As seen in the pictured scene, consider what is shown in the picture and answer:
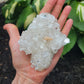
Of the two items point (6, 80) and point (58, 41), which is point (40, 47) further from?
point (6, 80)

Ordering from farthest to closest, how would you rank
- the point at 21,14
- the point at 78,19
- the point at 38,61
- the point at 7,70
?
the point at 21,14, the point at 7,70, the point at 78,19, the point at 38,61

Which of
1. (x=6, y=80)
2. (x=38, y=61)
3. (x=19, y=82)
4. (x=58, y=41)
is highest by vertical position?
(x=58, y=41)

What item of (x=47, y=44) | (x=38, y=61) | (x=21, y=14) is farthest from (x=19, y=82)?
(x=21, y=14)

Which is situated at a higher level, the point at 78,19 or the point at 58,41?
the point at 58,41

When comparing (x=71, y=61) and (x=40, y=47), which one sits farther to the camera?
(x=71, y=61)

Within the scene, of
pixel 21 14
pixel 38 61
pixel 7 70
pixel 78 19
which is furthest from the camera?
pixel 21 14

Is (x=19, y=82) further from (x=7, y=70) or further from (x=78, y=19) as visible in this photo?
(x=78, y=19)
